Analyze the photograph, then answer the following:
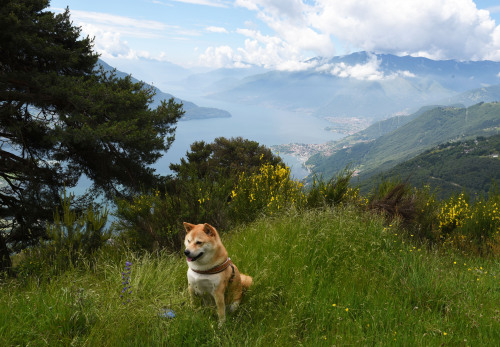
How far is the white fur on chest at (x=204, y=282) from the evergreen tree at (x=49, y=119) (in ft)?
23.6

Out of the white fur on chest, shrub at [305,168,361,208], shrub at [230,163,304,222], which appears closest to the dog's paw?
the white fur on chest

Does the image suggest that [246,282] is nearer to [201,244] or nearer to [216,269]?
[216,269]

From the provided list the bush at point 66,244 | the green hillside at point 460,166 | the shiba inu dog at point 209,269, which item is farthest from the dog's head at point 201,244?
the green hillside at point 460,166

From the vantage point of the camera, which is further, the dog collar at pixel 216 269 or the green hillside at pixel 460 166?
the green hillside at pixel 460 166

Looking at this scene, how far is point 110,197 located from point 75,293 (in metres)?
9.95

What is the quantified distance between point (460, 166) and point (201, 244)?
119033 mm

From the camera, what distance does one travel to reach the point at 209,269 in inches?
92.5

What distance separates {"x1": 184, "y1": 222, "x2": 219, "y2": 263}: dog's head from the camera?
2250mm

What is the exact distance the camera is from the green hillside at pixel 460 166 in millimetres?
86000

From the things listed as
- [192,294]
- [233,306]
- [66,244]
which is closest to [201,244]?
[192,294]

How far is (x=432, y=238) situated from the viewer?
533cm

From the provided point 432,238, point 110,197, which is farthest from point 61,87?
point 432,238

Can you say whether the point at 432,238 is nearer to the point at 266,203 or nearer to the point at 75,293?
the point at 266,203

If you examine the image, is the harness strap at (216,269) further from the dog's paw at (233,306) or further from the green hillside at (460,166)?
the green hillside at (460,166)
